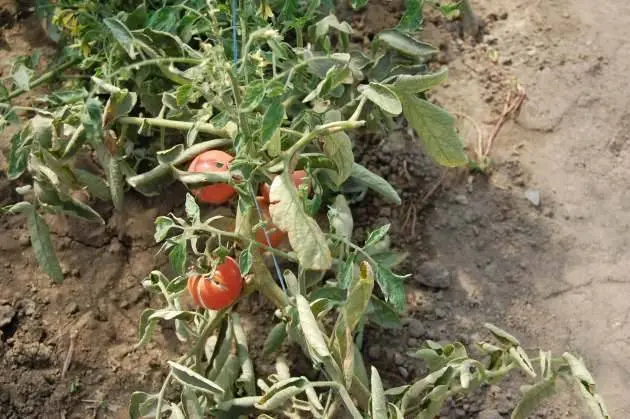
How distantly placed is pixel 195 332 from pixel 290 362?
8.5 inches

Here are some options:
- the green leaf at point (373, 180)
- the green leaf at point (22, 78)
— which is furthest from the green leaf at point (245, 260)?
the green leaf at point (22, 78)

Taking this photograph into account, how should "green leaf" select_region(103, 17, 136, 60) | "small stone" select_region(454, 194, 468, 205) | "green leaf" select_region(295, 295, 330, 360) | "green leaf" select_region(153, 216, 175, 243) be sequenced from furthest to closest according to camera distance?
1. "small stone" select_region(454, 194, 468, 205)
2. "green leaf" select_region(103, 17, 136, 60)
3. "green leaf" select_region(153, 216, 175, 243)
4. "green leaf" select_region(295, 295, 330, 360)

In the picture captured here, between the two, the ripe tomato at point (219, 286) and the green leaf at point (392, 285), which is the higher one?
the green leaf at point (392, 285)

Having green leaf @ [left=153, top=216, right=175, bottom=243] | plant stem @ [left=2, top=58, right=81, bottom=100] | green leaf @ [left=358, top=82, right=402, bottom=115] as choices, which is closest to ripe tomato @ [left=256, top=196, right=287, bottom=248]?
green leaf @ [left=153, top=216, right=175, bottom=243]

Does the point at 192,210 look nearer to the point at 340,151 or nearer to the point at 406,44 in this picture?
the point at 340,151

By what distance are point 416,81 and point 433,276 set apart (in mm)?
604

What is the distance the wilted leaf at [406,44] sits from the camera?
5.98ft

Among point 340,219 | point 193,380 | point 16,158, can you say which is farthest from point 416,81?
point 16,158

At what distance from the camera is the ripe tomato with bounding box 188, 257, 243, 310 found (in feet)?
5.16

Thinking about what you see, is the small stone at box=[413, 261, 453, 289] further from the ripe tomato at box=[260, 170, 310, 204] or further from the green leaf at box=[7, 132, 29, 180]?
the green leaf at box=[7, 132, 29, 180]

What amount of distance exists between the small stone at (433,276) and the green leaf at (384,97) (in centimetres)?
60

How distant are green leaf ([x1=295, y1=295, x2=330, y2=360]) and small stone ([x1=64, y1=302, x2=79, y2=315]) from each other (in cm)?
63

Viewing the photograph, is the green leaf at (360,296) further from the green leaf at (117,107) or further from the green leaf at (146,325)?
the green leaf at (117,107)

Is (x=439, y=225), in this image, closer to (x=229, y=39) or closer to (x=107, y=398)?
(x=229, y=39)
